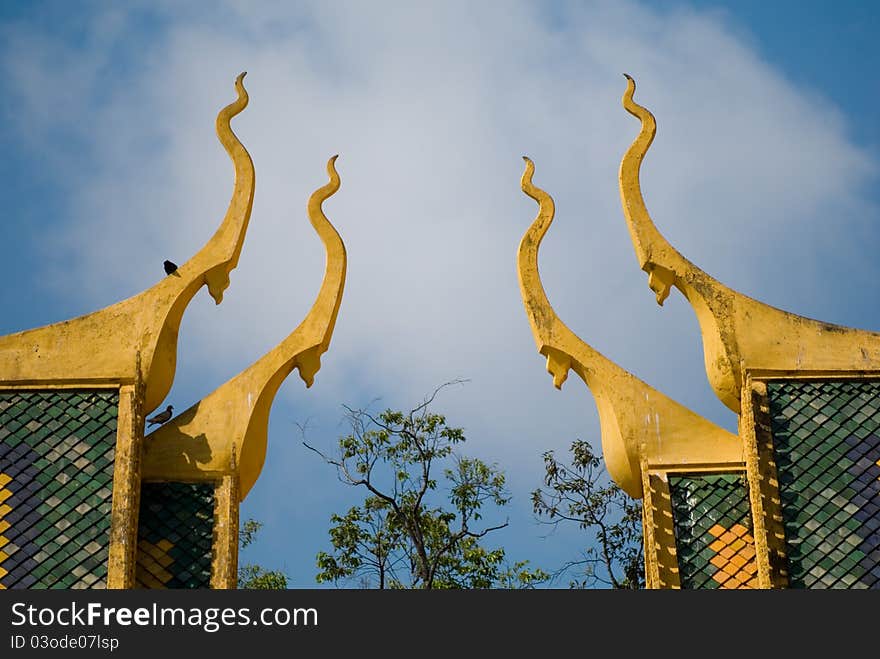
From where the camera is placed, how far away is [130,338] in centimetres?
A: 1028

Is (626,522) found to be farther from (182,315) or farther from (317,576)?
(182,315)

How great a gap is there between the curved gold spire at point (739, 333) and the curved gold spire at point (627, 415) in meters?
0.26

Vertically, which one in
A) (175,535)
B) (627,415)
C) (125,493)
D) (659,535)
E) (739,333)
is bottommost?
(659,535)

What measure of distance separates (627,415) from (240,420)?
6.77 ft

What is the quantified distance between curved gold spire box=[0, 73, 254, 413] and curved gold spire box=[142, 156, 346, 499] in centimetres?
26

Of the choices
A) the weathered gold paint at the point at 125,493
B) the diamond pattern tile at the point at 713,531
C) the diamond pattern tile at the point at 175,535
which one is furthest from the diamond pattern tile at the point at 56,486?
the diamond pattern tile at the point at 713,531

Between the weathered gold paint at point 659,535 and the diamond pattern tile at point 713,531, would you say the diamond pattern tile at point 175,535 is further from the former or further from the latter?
the diamond pattern tile at point 713,531

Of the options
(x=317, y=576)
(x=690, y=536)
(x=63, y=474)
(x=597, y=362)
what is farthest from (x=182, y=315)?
(x=317, y=576)

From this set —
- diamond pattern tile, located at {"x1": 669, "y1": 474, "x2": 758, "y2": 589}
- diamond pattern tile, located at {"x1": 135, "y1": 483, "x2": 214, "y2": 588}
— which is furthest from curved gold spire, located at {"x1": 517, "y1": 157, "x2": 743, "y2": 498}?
diamond pattern tile, located at {"x1": 135, "y1": 483, "x2": 214, "y2": 588}

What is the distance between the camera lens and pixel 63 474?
989 cm

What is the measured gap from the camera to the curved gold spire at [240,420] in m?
10.1

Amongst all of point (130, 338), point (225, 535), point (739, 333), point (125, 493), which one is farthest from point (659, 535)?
point (130, 338)

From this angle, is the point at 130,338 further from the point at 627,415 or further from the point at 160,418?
the point at 627,415

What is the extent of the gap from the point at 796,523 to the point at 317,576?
576cm
